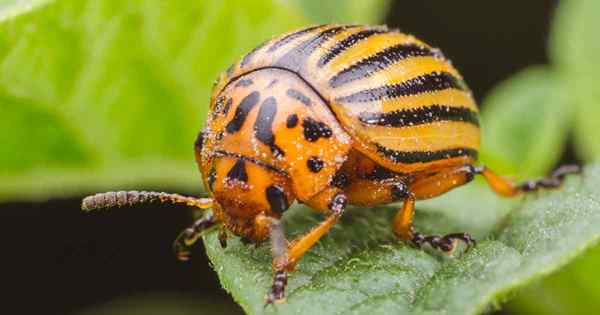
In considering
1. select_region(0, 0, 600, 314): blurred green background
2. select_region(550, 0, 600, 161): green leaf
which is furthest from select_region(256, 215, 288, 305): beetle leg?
select_region(550, 0, 600, 161): green leaf

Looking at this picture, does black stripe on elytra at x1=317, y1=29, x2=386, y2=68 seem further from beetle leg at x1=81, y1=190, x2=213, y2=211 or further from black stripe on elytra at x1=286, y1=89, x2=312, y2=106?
beetle leg at x1=81, y1=190, x2=213, y2=211

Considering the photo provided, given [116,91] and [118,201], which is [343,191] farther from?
[116,91]

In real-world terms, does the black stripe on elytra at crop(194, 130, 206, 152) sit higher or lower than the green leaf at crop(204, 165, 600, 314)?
higher

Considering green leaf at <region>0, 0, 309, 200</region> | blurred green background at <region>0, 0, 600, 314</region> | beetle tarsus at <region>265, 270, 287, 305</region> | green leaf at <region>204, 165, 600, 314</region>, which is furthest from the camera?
blurred green background at <region>0, 0, 600, 314</region>

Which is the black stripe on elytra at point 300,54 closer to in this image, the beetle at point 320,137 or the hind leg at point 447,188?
the beetle at point 320,137

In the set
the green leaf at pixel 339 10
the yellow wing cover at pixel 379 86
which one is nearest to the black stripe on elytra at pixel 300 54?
the yellow wing cover at pixel 379 86

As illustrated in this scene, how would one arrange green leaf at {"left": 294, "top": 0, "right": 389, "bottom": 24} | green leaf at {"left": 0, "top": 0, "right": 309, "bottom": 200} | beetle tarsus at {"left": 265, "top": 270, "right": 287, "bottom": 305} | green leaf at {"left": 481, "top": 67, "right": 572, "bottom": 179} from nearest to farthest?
beetle tarsus at {"left": 265, "top": 270, "right": 287, "bottom": 305} → green leaf at {"left": 0, "top": 0, "right": 309, "bottom": 200} → green leaf at {"left": 481, "top": 67, "right": 572, "bottom": 179} → green leaf at {"left": 294, "top": 0, "right": 389, "bottom": 24}

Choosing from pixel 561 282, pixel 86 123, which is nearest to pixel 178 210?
pixel 86 123
